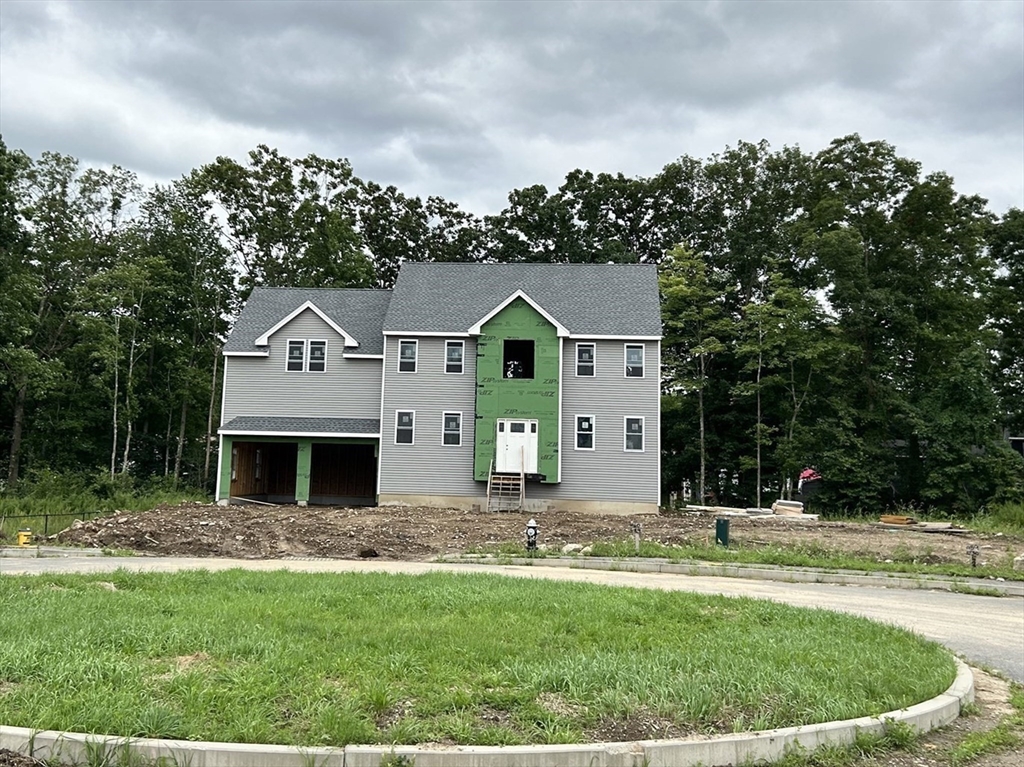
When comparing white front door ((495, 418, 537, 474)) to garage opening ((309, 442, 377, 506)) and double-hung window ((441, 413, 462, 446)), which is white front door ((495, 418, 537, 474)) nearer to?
double-hung window ((441, 413, 462, 446))

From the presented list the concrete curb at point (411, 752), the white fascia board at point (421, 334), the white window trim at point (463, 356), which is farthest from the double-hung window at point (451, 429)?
the concrete curb at point (411, 752)

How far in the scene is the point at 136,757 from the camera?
4.27 meters

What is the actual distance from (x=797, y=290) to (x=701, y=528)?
18970 mm

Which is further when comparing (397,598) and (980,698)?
(397,598)

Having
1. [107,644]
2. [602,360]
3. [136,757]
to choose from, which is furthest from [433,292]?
[136,757]

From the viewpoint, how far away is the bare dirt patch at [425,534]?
1797cm

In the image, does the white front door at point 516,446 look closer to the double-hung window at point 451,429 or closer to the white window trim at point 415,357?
the double-hung window at point 451,429

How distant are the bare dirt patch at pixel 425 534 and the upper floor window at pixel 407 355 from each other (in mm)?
6584

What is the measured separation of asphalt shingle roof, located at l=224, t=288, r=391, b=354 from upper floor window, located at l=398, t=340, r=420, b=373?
4.82 ft

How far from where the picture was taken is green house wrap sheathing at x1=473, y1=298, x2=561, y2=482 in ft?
93.1

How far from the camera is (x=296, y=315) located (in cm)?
3061

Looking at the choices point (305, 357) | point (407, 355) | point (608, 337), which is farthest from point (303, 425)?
point (608, 337)

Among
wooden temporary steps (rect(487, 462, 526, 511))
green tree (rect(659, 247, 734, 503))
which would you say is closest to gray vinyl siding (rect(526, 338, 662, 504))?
wooden temporary steps (rect(487, 462, 526, 511))

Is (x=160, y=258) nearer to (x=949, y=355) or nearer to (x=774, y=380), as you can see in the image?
(x=774, y=380)
